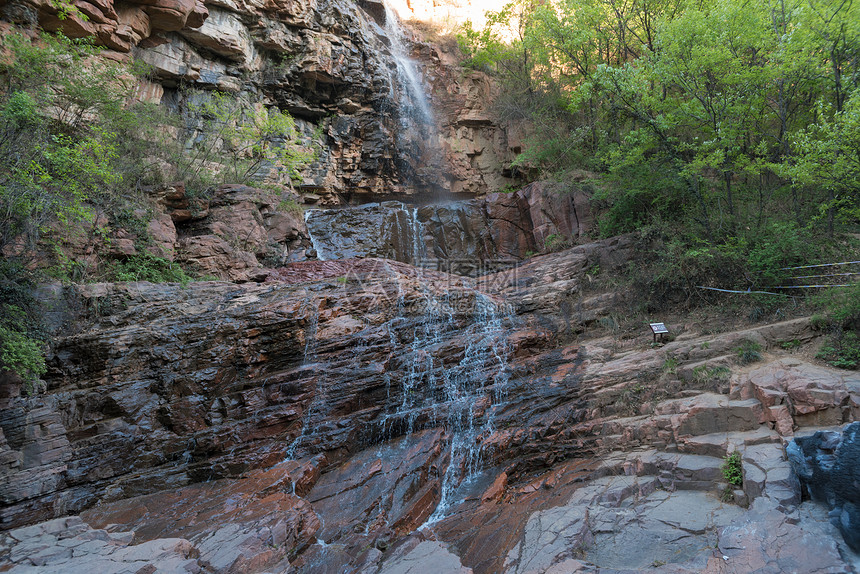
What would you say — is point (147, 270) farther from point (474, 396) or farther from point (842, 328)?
point (842, 328)

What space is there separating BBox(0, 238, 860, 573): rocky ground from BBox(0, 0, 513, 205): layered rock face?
10.3m

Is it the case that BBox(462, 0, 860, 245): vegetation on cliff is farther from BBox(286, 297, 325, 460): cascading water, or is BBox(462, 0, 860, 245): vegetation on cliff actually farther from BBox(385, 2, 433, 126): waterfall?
BBox(286, 297, 325, 460): cascading water

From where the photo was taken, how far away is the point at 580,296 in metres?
12.9

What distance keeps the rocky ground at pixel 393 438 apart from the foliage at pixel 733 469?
0.16m

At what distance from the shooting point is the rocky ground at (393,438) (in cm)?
617

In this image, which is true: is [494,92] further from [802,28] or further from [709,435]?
[709,435]

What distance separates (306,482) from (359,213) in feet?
40.7

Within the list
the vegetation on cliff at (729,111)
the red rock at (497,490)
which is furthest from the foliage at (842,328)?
the red rock at (497,490)

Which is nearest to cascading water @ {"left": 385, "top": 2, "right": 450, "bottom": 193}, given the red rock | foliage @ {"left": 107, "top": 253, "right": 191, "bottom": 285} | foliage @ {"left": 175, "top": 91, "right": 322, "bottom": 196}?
foliage @ {"left": 175, "top": 91, "right": 322, "bottom": 196}

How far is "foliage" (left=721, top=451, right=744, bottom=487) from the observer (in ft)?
21.3

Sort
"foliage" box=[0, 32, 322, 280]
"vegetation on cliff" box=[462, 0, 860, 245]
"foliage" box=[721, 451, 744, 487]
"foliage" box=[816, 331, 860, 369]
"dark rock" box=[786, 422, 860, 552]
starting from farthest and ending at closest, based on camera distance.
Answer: "vegetation on cliff" box=[462, 0, 860, 245], "foliage" box=[0, 32, 322, 280], "foliage" box=[816, 331, 860, 369], "foliage" box=[721, 451, 744, 487], "dark rock" box=[786, 422, 860, 552]

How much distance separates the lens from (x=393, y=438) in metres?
9.20

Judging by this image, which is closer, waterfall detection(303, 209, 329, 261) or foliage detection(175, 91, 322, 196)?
foliage detection(175, 91, 322, 196)

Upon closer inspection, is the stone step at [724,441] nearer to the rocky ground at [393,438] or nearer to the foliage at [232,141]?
the rocky ground at [393,438]
